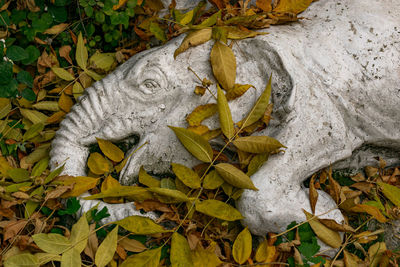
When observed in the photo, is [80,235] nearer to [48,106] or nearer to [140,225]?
[140,225]

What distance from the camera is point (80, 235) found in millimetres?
1913

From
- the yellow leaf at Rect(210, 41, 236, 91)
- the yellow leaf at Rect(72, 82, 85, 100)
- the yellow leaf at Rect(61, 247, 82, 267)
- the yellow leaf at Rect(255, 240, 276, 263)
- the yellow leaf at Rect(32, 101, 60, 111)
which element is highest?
the yellow leaf at Rect(210, 41, 236, 91)

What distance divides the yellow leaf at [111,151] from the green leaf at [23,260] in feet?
2.09

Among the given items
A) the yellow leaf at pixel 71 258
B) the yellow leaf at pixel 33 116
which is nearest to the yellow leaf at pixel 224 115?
the yellow leaf at pixel 71 258

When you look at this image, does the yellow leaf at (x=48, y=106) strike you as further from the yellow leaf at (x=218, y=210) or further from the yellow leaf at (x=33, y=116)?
the yellow leaf at (x=218, y=210)

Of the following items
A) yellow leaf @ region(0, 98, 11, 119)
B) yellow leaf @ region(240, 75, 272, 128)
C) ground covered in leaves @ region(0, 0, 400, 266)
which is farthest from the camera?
yellow leaf @ region(0, 98, 11, 119)

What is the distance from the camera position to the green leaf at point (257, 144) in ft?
6.37

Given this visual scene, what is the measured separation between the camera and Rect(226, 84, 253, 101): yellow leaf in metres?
2.09

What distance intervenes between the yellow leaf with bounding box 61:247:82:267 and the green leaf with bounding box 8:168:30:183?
23.0 inches

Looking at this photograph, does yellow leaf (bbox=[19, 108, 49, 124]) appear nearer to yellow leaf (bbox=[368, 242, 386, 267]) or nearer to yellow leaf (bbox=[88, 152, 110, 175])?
yellow leaf (bbox=[88, 152, 110, 175])

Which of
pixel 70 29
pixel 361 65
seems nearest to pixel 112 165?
pixel 70 29

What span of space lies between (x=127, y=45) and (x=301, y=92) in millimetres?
1294

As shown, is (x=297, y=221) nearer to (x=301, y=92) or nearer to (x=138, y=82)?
(x=301, y=92)

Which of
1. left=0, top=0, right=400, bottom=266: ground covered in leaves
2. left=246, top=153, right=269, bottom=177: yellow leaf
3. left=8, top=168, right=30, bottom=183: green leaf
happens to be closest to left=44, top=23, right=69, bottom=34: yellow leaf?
left=0, top=0, right=400, bottom=266: ground covered in leaves
